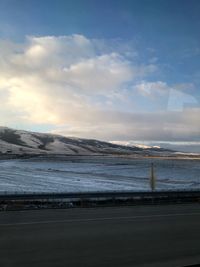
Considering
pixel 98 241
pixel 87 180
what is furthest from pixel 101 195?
pixel 87 180

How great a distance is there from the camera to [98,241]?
32.2 ft


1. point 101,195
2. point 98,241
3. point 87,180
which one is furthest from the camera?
point 87,180

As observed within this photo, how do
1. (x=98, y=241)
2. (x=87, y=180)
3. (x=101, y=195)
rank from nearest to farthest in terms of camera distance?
(x=98, y=241), (x=101, y=195), (x=87, y=180)

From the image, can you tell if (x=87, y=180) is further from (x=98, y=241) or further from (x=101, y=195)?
(x=98, y=241)

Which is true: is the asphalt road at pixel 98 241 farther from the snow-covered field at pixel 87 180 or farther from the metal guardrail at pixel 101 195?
the snow-covered field at pixel 87 180

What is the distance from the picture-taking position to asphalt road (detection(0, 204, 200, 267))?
26.1ft

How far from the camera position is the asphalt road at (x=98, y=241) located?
313 inches

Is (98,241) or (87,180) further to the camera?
(87,180)

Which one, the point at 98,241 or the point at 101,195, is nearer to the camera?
the point at 98,241

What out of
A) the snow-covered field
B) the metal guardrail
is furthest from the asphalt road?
the snow-covered field

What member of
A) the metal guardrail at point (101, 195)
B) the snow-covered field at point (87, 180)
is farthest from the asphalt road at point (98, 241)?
the snow-covered field at point (87, 180)

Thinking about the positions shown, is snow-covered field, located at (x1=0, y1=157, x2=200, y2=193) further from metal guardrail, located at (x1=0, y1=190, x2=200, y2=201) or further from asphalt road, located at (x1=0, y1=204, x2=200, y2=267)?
asphalt road, located at (x1=0, y1=204, x2=200, y2=267)

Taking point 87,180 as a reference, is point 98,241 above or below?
above

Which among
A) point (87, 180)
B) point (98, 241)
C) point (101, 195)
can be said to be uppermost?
point (101, 195)
